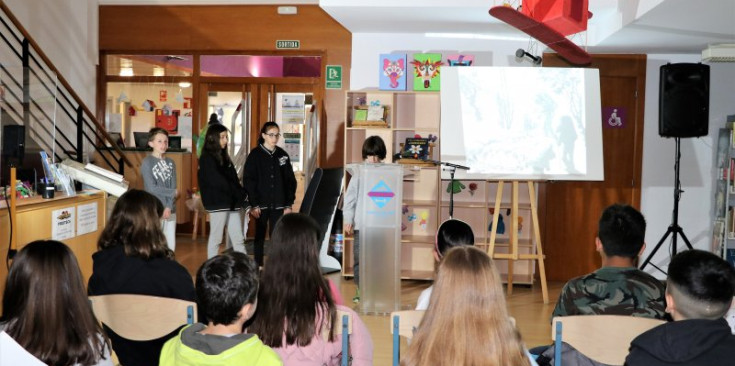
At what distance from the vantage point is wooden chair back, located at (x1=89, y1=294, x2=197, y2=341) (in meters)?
2.75

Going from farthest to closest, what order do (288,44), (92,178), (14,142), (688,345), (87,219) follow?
(288,44), (92,178), (87,219), (14,142), (688,345)

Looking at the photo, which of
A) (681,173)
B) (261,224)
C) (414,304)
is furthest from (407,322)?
(681,173)

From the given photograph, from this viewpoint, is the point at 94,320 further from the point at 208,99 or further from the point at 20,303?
the point at 208,99

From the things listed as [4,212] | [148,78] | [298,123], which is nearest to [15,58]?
[148,78]

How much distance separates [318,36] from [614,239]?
593 centimetres

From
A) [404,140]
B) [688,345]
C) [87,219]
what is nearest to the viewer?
[688,345]

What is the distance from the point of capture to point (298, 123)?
9227 millimetres

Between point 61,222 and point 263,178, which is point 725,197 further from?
point 61,222

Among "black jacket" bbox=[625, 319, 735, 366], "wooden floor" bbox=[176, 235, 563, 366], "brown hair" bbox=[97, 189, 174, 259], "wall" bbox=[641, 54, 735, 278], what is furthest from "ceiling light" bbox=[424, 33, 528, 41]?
"black jacket" bbox=[625, 319, 735, 366]

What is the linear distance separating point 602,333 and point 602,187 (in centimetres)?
528

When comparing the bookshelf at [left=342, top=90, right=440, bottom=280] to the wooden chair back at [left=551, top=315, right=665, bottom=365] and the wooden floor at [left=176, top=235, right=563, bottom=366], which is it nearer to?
the wooden floor at [left=176, top=235, right=563, bottom=366]

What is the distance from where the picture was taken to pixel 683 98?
668 cm

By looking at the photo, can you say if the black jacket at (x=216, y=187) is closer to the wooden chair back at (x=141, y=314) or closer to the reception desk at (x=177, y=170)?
the reception desk at (x=177, y=170)

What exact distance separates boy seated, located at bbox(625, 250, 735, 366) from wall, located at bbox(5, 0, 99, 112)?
8.24 meters
